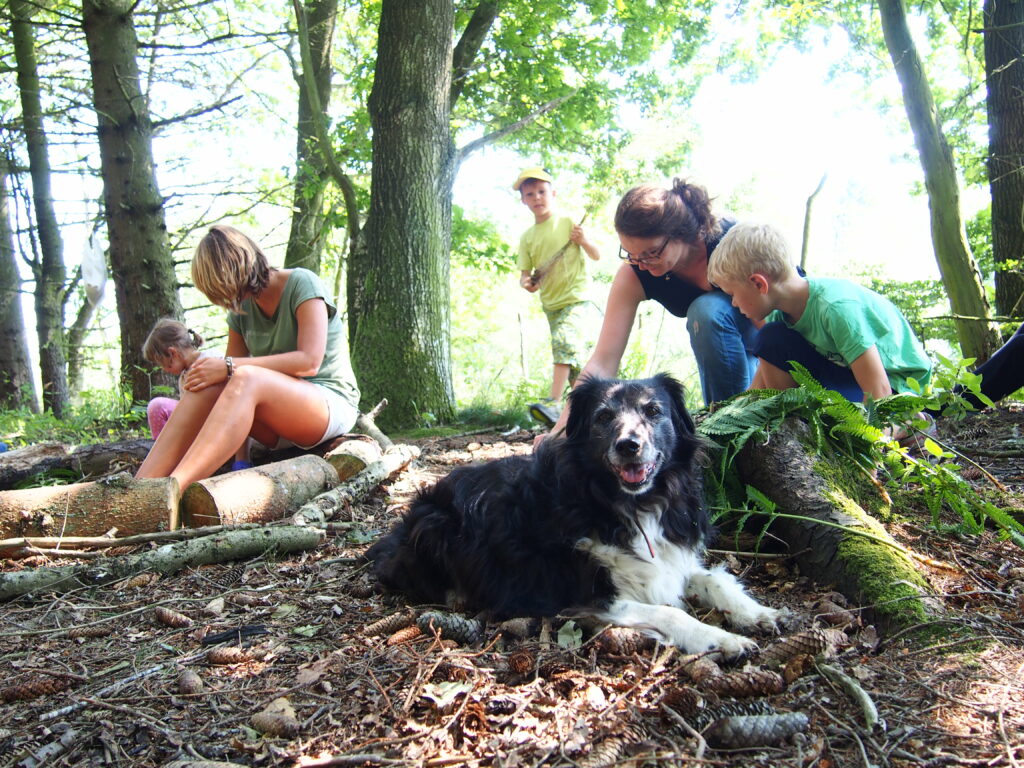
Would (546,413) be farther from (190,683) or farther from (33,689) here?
(33,689)

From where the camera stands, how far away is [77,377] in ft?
53.0

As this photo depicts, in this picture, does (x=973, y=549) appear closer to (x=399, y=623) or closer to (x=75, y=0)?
(x=399, y=623)

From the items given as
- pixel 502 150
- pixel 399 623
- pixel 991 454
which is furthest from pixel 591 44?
pixel 399 623

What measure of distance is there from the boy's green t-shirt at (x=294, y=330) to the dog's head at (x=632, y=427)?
2393mm

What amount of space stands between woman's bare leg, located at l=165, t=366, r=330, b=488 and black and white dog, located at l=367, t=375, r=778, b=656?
154cm

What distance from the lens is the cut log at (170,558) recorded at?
3051 millimetres

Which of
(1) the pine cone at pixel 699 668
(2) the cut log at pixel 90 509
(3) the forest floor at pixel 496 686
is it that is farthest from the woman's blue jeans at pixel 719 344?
(2) the cut log at pixel 90 509

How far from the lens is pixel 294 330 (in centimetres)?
463

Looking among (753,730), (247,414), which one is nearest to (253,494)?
(247,414)

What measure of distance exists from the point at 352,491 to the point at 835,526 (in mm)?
2754

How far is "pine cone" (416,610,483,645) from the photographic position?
244cm

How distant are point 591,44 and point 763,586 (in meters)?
10.0

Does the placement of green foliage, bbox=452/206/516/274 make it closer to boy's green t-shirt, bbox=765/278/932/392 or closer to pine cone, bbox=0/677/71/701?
boy's green t-shirt, bbox=765/278/932/392

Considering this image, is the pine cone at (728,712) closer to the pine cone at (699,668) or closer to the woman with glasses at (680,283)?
the pine cone at (699,668)
